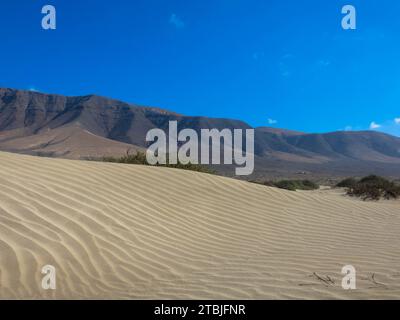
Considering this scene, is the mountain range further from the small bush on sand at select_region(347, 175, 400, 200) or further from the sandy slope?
the sandy slope

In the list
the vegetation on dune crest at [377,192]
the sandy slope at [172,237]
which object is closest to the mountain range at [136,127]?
the vegetation on dune crest at [377,192]

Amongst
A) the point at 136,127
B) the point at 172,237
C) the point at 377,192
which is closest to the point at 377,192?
the point at 377,192

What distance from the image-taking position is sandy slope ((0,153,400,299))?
4.11 metres

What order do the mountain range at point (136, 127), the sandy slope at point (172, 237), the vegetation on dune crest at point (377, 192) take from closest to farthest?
the sandy slope at point (172, 237), the vegetation on dune crest at point (377, 192), the mountain range at point (136, 127)

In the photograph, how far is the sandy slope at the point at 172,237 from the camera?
4105 mm

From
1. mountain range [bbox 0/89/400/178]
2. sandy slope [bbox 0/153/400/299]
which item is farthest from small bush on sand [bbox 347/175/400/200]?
mountain range [bbox 0/89/400/178]

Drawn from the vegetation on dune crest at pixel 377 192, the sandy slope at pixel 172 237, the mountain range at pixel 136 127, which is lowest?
the sandy slope at pixel 172 237

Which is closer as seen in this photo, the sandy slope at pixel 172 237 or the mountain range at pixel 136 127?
the sandy slope at pixel 172 237

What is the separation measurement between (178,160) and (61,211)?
732 centimetres

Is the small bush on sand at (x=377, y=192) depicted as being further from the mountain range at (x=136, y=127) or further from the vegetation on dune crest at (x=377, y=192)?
the mountain range at (x=136, y=127)

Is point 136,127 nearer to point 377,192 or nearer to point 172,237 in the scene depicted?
point 377,192
